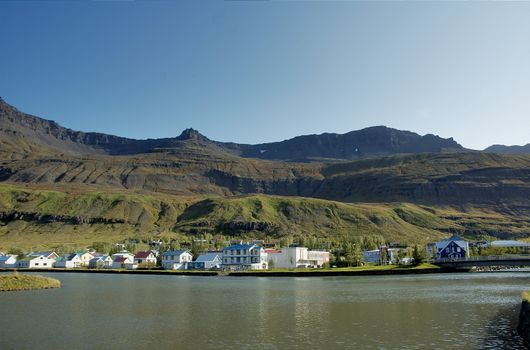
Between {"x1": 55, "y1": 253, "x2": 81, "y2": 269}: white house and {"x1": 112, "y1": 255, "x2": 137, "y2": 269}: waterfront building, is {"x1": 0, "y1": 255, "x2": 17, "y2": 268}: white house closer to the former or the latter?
{"x1": 55, "y1": 253, "x2": 81, "y2": 269}: white house

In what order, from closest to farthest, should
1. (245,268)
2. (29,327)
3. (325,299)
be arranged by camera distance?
(29,327) < (325,299) < (245,268)

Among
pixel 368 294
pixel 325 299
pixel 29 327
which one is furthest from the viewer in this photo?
pixel 368 294

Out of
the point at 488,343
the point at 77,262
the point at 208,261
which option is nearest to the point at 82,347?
the point at 488,343

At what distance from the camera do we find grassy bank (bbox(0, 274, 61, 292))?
6906cm

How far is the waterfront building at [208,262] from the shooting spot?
13450 centimetres

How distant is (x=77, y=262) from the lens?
502 feet

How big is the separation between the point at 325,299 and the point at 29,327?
29.7 m

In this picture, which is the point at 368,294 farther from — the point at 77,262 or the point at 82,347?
the point at 77,262

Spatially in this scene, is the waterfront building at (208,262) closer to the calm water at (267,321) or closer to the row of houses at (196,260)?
the row of houses at (196,260)

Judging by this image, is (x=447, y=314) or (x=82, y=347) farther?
(x=447, y=314)

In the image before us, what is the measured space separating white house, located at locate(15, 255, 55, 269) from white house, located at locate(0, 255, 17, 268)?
10.3 feet

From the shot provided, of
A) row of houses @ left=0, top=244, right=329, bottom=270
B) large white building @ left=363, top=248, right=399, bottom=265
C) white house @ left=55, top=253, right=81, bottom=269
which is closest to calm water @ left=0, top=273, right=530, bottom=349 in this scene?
row of houses @ left=0, top=244, right=329, bottom=270

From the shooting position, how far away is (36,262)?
490 ft

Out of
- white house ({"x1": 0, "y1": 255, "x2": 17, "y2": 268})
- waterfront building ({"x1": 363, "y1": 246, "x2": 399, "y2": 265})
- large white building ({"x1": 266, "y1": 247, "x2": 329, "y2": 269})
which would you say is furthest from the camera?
white house ({"x1": 0, "y1": 255, "x2": 17, "y2": 268})
